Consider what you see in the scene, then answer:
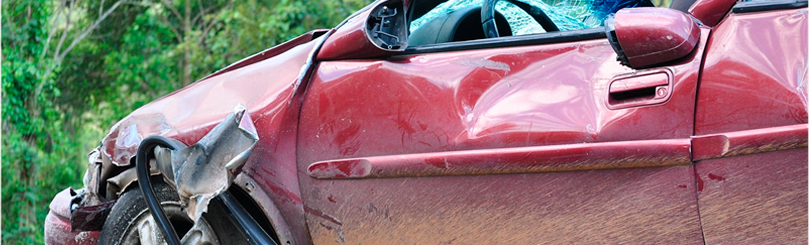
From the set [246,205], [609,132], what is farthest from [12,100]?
[609,132]

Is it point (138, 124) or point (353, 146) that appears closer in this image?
point (353, 146)

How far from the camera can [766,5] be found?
88.0 inches

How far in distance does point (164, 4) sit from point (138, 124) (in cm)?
1040

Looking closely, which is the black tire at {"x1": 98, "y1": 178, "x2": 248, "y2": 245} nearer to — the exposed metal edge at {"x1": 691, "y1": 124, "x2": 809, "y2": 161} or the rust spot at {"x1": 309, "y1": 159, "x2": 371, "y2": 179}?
the rust spot at {"x1": 309, "y1": 159, "x2": 371, "y2": 179}

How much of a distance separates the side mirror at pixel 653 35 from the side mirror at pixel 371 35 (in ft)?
2.50

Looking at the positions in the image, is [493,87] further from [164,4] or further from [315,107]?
[164,4]

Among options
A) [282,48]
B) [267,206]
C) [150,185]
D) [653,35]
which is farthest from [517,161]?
[150,185]

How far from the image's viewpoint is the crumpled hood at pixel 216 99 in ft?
9.60

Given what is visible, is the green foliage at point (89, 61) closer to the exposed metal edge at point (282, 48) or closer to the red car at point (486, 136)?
the exposed metal edge at point (282, 48)

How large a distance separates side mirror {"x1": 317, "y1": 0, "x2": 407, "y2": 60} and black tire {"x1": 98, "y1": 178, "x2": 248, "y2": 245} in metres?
0.67

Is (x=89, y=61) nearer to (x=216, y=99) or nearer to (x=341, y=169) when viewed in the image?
(x=216, y=99)

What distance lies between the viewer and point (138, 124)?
328 centimetres

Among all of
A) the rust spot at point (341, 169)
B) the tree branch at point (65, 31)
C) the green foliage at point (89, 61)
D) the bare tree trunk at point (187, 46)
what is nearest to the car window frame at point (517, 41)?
the rust spot at point (341, 169)

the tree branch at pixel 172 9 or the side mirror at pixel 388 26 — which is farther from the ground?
the side mirror at pixel 388 26
